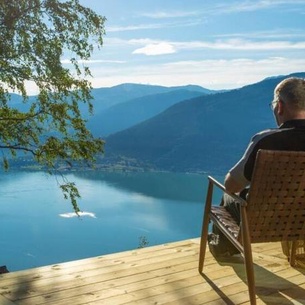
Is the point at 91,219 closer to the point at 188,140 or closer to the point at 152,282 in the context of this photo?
the point at 152,282

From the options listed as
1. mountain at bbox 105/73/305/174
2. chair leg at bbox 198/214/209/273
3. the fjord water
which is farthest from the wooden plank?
mountain at bbox 105/73/305/174

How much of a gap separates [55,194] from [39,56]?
A: 291 feet

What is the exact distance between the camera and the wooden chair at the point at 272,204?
2365 mm

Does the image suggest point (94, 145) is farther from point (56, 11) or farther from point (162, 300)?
point (162, 300)

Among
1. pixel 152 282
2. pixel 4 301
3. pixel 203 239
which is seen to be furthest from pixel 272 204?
pixel 4 301

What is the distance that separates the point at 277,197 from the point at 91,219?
244 ft

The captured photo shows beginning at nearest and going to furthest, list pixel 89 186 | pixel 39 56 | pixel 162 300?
pixel 162 300 < pixel 39 56 < pixel 89 186

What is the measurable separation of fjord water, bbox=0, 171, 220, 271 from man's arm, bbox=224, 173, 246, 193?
163ft

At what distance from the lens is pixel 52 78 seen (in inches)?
444

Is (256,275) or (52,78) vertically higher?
(52,78)

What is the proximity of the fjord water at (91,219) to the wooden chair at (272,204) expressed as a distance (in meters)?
49.6

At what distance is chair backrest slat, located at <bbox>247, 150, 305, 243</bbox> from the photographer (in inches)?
92.7

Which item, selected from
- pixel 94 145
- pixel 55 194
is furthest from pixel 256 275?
pixel 55 194

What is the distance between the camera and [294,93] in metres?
2.55
